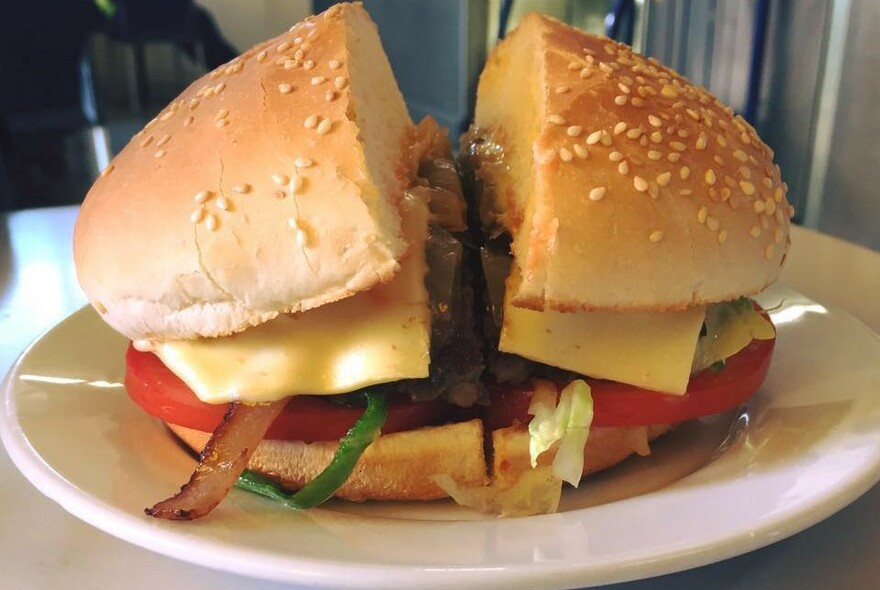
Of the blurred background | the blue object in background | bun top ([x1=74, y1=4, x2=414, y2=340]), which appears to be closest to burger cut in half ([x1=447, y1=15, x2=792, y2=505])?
bun top ([x1=74, y1=4, x2=414, y2=340])

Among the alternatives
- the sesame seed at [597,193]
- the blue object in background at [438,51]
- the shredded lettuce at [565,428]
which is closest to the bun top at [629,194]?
the sesame seed at [597,193]

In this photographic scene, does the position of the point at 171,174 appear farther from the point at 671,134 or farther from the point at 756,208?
the point at 756,208

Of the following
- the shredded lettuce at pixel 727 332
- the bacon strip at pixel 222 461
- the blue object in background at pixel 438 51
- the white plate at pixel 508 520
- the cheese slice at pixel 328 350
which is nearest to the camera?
the white plate at pixel 508 520

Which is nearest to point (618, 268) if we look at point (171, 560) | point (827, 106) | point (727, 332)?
point (727, 332)

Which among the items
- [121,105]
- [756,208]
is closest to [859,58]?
[756,208]

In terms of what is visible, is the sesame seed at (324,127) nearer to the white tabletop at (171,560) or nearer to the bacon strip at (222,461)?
the bacon strip at (222,461)

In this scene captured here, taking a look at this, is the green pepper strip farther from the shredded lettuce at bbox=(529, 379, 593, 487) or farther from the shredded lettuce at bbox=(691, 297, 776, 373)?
the shredded lettuce at bbox=(691, 297, 776, 373)

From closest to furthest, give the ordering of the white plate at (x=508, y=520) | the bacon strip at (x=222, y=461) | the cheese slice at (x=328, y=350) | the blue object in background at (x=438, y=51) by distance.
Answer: the white plate at (x=508, y=520) < the bacon strip at (x=222, y=461) < the cheese slice at (x=328, y=350) < the blue object in background at (x=438, y=51)

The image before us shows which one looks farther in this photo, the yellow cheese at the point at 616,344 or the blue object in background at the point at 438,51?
the blue object in background at the point at 438,51
